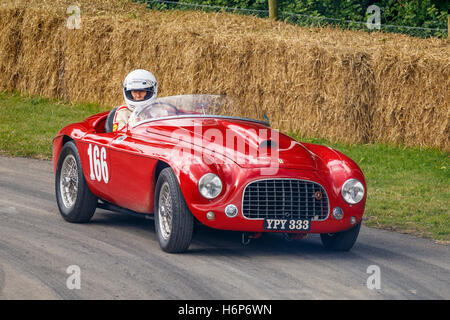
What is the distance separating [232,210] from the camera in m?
8.02

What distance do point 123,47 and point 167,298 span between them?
42.1ft

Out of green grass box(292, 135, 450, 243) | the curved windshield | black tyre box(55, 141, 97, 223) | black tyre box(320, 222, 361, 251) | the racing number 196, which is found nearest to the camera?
black tyre box(320, 222, 361, 251)

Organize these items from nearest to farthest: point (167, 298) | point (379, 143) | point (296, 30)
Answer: point (167, 298), point (379, 143), point (296, 30)

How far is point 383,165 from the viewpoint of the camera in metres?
14.5

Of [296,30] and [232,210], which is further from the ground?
[296,30]

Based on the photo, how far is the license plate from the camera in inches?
317

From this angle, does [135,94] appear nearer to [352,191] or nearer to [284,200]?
[284,200]

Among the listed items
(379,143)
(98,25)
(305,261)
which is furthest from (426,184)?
(98,25)

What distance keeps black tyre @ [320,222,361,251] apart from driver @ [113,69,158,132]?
2615 mm

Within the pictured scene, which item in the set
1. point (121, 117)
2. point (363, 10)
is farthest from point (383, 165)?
point (363, 10)

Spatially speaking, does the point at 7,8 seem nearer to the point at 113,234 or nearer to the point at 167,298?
the point at 113,234

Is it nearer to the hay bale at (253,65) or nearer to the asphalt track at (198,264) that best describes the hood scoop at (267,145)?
the asphalt track at (198,264)
